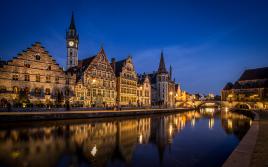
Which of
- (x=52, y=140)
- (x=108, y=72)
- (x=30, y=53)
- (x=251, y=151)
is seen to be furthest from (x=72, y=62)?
(x=251, y=151)

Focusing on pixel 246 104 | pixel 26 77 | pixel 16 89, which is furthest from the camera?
pixel 246 104

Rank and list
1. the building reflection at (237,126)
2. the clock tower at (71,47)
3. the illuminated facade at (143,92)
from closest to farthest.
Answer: the building reflection at (237,126)
the clock tower at (71,47)
the illuminated facade at (143,92)

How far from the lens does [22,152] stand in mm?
12688

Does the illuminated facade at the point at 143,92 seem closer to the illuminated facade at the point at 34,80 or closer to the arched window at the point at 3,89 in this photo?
the illuminated facade at the point at 34,80

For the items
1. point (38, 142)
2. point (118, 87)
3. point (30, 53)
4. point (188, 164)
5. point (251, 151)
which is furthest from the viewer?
point (118, 87)

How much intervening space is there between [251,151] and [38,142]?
1479 cm

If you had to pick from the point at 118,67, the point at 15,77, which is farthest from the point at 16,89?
the point at 118,67

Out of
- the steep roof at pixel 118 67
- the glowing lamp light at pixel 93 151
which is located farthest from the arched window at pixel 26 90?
the steep roof at pixel 118 67

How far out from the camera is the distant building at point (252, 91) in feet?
233

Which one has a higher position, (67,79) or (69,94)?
(67,79)

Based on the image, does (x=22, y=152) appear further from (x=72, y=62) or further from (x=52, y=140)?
(x=72, y=62)

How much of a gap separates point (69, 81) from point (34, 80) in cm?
737

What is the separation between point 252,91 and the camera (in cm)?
7438

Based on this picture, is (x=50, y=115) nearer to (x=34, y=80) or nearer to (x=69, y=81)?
(x=34, y=80)
